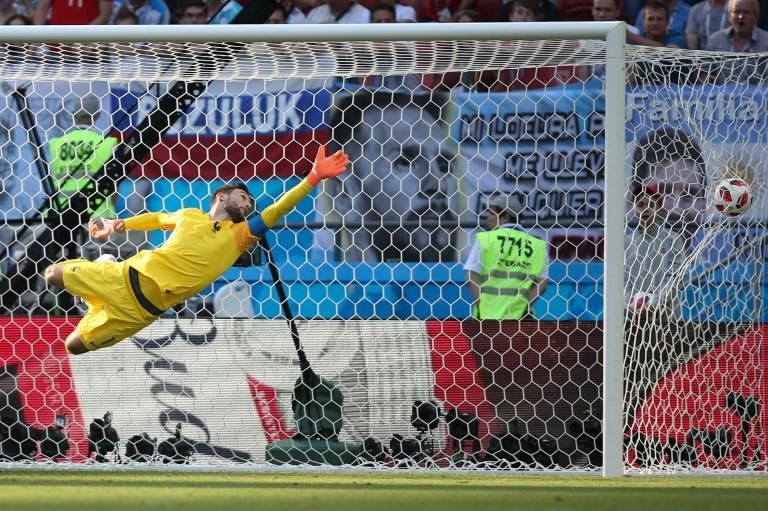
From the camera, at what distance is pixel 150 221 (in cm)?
575

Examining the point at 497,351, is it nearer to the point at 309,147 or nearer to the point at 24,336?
the point at 309,147

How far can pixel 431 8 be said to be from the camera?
8.36 m

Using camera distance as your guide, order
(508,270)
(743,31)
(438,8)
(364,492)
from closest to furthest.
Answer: (364,492), (508,270), (743,31), (438,8)

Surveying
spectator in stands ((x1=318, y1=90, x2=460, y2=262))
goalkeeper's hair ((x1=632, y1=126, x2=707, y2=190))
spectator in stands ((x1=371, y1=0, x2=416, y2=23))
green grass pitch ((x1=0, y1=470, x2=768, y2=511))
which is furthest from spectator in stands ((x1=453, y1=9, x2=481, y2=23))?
green grass pitch ((x1=0, y1=470, x2=768, y2=511))

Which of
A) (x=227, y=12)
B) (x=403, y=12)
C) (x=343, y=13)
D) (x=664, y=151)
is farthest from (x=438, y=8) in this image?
(x=664, y=151)

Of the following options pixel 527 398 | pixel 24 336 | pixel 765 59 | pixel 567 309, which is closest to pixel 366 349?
pixel 527 398

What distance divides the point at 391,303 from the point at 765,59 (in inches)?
90.5

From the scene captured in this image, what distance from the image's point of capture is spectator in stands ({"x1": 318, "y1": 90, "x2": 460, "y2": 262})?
6555 mm

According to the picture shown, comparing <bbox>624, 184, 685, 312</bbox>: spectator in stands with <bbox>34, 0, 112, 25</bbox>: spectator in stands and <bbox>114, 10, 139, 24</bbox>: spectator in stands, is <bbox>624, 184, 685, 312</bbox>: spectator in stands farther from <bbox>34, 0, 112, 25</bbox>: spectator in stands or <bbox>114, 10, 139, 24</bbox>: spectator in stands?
<bbox>34, 0, 112, 25</bbox>: spectator in stands

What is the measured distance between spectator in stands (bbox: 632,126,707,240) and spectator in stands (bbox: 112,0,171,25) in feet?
13.7

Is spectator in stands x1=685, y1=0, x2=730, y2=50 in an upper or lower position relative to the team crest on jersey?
upper

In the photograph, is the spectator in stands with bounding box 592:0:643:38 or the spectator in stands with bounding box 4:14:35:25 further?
the spectator in stands with bounding box 4:14:35:25

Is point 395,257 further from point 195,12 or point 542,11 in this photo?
point 195,12

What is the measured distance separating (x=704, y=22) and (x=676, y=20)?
0.21m
